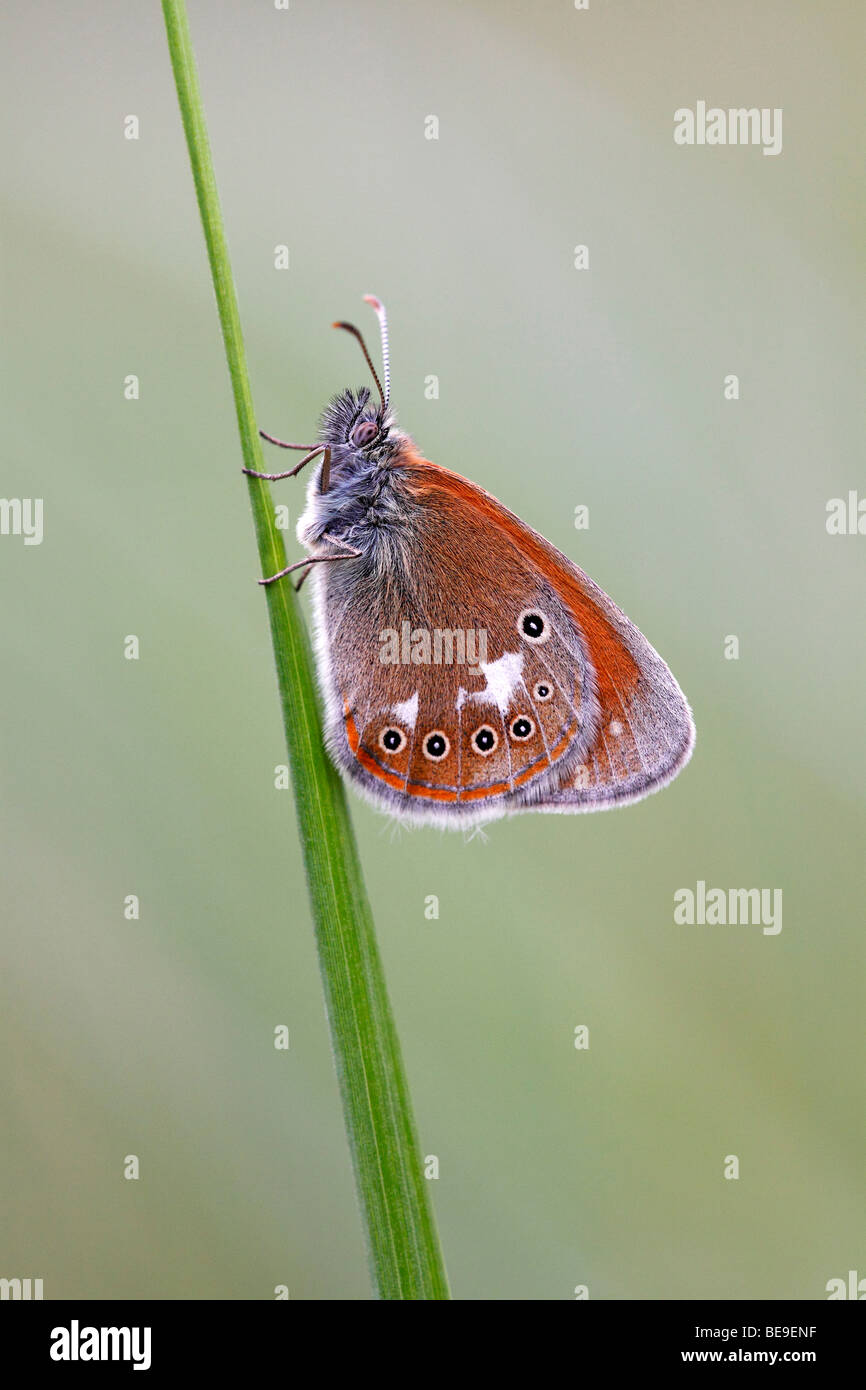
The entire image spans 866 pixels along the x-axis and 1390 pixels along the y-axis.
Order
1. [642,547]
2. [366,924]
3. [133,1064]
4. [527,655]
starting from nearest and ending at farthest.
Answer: [366,924] < [527,655] < [133,1064] < [642,547]

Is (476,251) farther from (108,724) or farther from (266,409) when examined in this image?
(108,724)

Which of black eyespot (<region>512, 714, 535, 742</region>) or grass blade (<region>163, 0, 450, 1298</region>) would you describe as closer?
grass blade (<region>163, 0, 450, 1298</region>)

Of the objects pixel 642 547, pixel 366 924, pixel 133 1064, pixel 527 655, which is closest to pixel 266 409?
pixel 642 547

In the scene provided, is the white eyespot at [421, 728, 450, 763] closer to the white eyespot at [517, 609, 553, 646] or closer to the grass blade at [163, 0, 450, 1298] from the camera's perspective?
the white eyespot at [517, 609, 553, 646]

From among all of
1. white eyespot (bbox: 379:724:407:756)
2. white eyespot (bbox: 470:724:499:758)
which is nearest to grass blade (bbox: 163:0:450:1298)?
white eyespot (bbox: 379:724:407:756)

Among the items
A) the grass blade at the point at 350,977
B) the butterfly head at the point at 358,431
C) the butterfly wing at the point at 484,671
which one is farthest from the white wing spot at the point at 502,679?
the grass blade at the point at 350,977

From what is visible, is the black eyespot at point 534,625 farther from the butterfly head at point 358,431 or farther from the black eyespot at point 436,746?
the butterfly head at point 358,431
